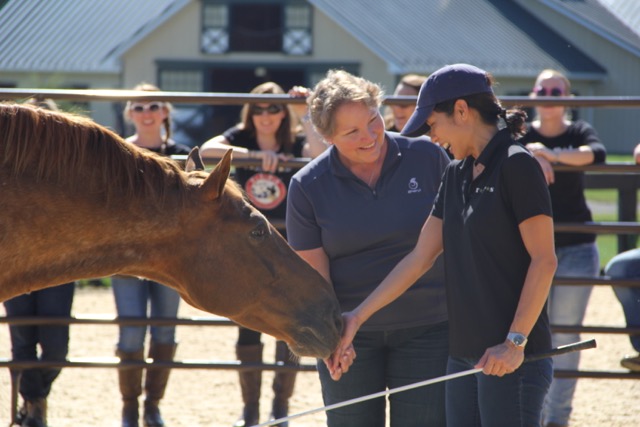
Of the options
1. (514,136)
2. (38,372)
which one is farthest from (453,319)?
(38,372)

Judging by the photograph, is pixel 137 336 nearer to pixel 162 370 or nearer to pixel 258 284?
pixel 162 370

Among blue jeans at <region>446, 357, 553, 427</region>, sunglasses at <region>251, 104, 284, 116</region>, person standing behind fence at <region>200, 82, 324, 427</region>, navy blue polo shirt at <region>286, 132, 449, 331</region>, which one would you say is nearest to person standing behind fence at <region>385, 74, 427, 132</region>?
person standing behind fence at <region>200, 82, 324, 427</region>

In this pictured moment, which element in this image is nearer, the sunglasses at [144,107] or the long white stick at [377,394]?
the long white stick at [377,394]

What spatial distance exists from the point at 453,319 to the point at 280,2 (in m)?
25.1

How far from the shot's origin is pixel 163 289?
459 cm

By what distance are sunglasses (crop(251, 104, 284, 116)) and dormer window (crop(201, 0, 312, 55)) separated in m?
21.9

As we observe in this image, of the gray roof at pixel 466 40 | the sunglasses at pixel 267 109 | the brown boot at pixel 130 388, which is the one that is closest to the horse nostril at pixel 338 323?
the brown boot at pixel 130 388

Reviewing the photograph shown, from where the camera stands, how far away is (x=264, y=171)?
4.63m

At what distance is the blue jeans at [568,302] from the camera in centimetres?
465

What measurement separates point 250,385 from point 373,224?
1.77 meters

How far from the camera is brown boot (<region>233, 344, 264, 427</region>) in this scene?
4.59 metres

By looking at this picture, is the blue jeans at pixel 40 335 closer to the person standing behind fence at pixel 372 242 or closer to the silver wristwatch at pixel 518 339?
the person standing behind fence at pixel 372 242

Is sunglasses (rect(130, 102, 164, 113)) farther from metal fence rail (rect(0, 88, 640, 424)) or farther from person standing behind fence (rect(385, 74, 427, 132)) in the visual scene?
person standing behind fence (rect(385, 74, 427, 132))

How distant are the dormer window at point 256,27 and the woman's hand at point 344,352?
24.0m
